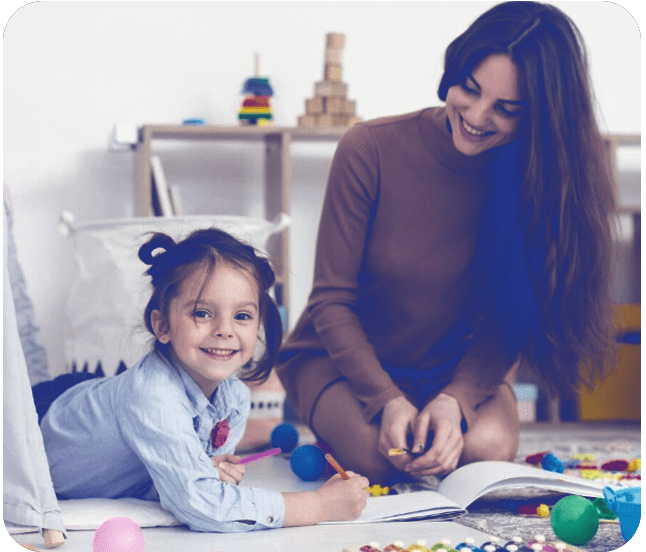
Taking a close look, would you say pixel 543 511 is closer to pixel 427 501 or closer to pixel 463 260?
pixel 427 501

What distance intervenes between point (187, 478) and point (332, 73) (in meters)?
1.71

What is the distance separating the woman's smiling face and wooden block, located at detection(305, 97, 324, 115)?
1.22 metres

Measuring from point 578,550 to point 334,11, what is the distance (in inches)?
83.5

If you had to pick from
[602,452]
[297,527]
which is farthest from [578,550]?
[602,452]

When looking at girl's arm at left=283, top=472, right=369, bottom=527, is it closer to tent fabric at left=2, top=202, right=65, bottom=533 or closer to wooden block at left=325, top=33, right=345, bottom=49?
tent fabric at left=2, top=202, right=65, bottom=533

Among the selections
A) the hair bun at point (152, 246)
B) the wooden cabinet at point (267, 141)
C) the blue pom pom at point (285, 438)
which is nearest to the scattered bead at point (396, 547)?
the hair bun at point (152, 246)

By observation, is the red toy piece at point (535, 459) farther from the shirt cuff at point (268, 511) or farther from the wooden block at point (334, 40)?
the wooden block at point (334, 40)

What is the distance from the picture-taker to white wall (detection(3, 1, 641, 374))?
2568mm

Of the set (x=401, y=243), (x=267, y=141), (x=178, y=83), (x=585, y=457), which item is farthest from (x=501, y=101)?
(x=178, y=83)

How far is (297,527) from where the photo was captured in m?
1.10

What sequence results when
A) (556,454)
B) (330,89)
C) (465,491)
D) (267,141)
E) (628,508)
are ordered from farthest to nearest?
1. (267,141)
2. (330,89)
3. (556,454)
4. (465,491)
5. (628,508)

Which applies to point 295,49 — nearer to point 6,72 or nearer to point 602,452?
point 6,72

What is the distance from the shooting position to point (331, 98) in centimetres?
252

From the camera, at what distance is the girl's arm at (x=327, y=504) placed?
109cm
